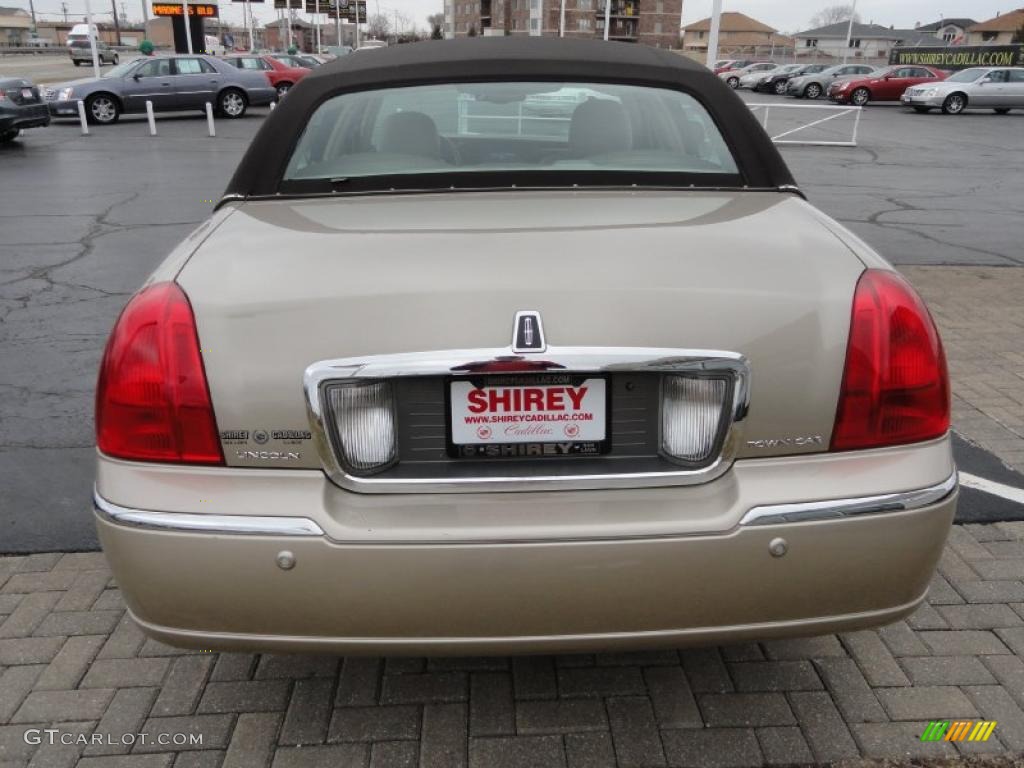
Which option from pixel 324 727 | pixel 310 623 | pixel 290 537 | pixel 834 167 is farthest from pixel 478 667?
pixel 834 167

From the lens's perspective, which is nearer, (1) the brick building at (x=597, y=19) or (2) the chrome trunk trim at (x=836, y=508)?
(2) the chrome trunk trim at (x=836, y=508)

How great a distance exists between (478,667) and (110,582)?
4.44ft

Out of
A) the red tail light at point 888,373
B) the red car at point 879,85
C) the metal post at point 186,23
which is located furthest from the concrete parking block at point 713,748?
the metal post at point 186,23

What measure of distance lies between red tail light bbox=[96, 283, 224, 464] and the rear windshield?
999mm

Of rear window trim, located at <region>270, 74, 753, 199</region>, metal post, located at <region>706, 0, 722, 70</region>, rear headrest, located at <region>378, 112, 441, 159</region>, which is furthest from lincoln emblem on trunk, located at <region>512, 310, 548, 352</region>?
metal post, located at <region>706, 0, 722, 70</region>

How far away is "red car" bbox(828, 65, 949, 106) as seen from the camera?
35.2 metres

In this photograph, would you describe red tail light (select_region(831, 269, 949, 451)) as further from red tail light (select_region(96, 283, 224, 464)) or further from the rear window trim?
red tail light (select_region(96, 283, 224, 464))

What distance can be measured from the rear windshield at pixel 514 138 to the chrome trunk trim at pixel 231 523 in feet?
4.24

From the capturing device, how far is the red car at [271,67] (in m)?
27.9

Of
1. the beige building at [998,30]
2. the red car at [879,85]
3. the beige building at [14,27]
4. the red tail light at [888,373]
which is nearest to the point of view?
the red tail light at [888,373]

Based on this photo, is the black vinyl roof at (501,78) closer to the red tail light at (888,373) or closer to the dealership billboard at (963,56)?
the red tail light at (888,373)

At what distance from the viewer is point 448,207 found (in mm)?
2424

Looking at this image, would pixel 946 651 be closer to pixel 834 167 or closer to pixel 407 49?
pixel 407 49

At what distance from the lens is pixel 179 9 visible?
1393 inches
